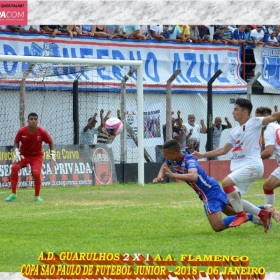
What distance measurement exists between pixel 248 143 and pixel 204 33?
54.5 feet

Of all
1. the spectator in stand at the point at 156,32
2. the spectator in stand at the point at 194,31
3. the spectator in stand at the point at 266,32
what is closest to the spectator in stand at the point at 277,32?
the spectator in stand at the point at 266,32

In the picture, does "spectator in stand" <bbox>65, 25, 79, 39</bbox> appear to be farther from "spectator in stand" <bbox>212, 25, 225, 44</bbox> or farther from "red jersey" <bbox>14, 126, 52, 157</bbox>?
"red jersey" <bbox>14, 126, 52, 157</bbox>

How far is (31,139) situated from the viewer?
62.1 feet

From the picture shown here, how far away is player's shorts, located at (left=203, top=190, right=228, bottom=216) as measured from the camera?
12.4 m

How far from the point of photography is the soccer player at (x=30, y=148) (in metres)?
18.7

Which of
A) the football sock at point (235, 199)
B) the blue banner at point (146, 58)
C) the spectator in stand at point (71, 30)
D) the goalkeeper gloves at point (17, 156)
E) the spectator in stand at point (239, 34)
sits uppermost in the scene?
the spectator in stand at point (239, 34)

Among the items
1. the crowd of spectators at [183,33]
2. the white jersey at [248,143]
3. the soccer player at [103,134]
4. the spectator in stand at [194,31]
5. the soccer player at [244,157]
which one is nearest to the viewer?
the soccer player at [244,157]

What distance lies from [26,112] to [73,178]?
2.26 metres

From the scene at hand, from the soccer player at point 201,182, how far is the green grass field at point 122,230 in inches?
9.1

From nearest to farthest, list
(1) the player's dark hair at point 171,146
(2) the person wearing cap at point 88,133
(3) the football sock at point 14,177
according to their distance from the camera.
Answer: (1) the player's dark hair at point 171,146
(3) the football sock at point 14,177
(2) the person wearing cap at point 88,133

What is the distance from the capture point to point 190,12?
8.84m

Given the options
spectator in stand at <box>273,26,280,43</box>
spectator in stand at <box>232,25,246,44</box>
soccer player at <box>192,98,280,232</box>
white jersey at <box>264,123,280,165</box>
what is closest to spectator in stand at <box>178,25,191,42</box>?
spectator in stand at <box>232,25,246,44</box>

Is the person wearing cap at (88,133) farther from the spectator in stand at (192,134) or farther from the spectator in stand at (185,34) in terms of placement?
the spectator in stand at (185,34)

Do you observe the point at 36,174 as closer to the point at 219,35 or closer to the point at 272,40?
the point at 219,35
